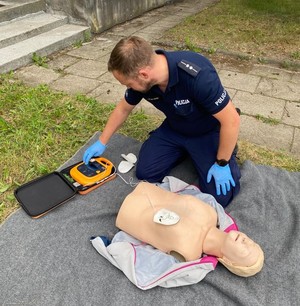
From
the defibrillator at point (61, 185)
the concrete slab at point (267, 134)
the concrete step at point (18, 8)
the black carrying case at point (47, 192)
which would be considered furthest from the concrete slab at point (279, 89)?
the concrete step at point (18, 8)

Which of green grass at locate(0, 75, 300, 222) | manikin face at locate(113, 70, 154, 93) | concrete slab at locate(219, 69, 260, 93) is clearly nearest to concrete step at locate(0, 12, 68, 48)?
green grass at locate(0, 75, 300, 222)

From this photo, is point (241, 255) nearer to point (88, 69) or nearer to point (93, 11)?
point (88, 69)

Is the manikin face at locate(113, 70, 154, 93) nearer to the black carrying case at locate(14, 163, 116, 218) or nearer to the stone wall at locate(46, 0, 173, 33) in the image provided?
the black carrying case at locate(14, 163, 116, 218)

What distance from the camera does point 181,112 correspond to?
2117mm

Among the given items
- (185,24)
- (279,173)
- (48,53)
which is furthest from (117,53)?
(185,24)

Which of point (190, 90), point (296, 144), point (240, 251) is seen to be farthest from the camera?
point (296, 144)

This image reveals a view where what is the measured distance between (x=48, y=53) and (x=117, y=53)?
3114 millimetres

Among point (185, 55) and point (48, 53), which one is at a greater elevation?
point (185, 55)

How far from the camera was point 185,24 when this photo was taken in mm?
5805

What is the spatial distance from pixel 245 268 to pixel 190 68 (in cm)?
113

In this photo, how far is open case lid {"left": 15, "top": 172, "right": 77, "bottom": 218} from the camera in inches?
82.5

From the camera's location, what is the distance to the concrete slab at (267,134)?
2879 mm

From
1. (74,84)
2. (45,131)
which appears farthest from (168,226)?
(74,84)

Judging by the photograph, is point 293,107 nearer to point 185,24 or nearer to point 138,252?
point 138,252
